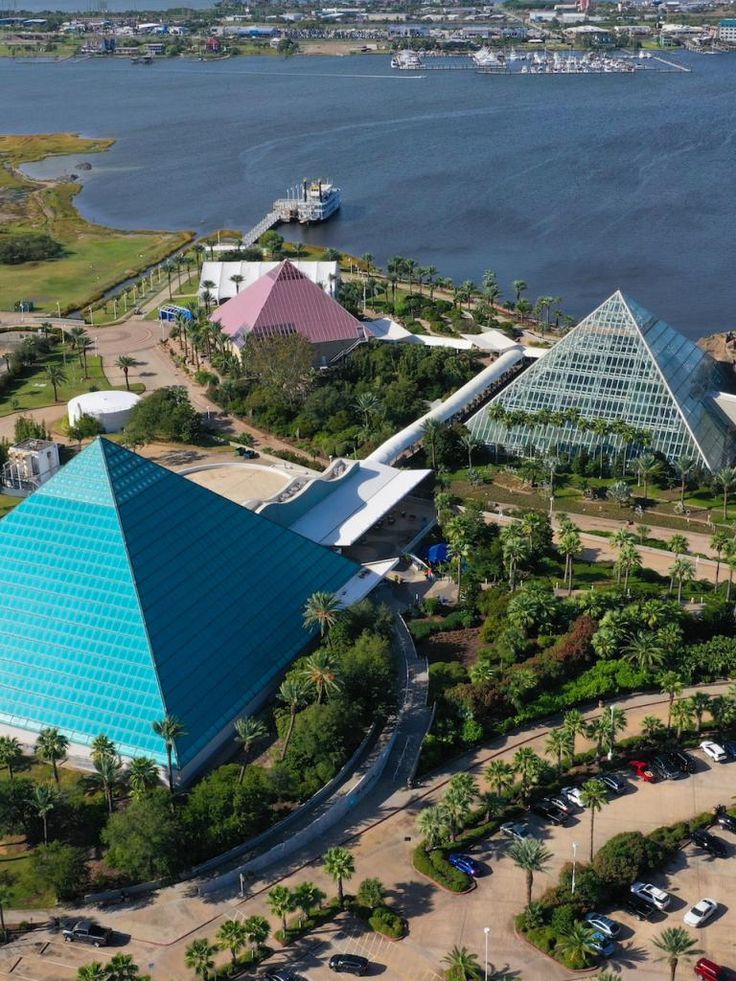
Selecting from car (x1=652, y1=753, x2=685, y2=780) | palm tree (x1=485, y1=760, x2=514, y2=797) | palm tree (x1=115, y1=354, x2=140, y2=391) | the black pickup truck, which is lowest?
the black pickup truck

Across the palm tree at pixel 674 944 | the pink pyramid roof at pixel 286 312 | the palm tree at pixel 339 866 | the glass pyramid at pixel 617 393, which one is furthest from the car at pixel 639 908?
the pink pyramid roof at pixel 286 312

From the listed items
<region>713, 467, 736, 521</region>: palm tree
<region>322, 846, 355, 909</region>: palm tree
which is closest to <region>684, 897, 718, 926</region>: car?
<region>322, 846, 355, 909</region>: palm tree

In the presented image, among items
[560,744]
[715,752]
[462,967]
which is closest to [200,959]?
[462,967]

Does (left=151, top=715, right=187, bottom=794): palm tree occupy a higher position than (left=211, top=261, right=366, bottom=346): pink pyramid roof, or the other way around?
(left=211, top=261, right=366, bottom=346): pink pyramid roof

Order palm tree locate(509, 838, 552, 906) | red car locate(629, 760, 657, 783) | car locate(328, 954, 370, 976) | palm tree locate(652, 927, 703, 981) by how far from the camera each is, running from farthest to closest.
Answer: red car locate(629, 760, 657, 783) < palm tree locate(509, 838, 552, 906) < car locate(328, 954, 370, 976) < palm tree locate(652, 927, 703, 981)

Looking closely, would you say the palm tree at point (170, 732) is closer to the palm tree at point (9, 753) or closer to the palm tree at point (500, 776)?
the palm tree at point (9, 753)

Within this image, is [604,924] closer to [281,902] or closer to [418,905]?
[418,905]

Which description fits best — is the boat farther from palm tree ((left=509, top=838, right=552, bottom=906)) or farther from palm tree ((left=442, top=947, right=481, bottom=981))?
palm tree ((left=442, top=947, right=481, bottom=981))
